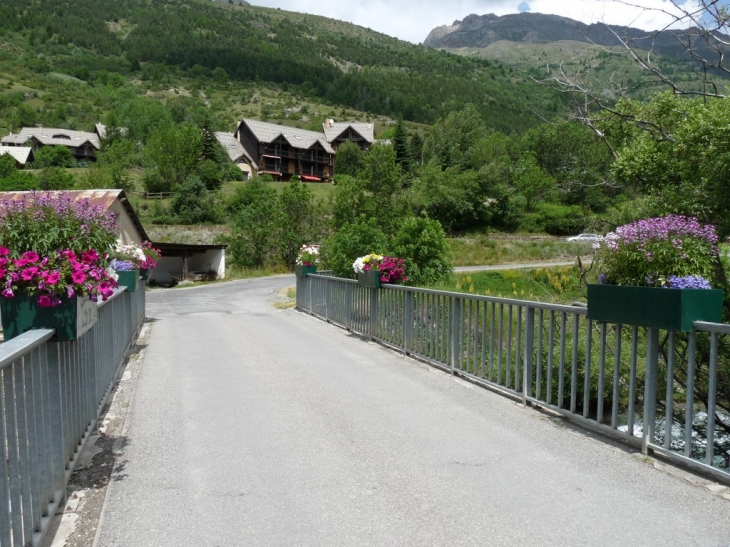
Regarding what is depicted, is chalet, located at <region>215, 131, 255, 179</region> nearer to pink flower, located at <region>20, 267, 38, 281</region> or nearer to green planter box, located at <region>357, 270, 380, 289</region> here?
green planter box, located at <region>357, 270, 380, 289</region>

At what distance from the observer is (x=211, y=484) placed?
3.90 m

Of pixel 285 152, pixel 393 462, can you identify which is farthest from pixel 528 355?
pixel 285 152

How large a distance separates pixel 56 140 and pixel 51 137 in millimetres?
1295

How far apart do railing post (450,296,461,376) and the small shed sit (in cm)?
3360

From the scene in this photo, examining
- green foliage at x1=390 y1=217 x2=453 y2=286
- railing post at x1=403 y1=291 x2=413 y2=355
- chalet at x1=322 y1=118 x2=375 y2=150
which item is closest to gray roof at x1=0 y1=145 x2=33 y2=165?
chalet at x1=322 y1=118 x2=375 y2=150

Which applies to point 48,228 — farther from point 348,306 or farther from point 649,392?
point 348,306

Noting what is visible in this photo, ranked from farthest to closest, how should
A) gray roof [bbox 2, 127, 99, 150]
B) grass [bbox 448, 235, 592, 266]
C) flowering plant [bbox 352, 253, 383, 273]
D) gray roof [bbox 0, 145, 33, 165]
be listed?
1. gray roof [bbox 2, 127, 99, 150]
2. gray roof [bbox 0, 145, 33, 165]
3. grass [bbox 448, 235, 592, 266]
4. flowering plant [bbox 352, 253, 383, 273]

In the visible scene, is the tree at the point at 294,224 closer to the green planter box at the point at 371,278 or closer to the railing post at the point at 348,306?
the railing post at the point at 348,306

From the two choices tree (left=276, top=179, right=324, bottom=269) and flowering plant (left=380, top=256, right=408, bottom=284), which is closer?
flowering plant (left=380, top=256, right=408, bottom=284)

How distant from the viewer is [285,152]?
3479 inches

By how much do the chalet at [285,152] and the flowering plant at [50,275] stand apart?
275 feet

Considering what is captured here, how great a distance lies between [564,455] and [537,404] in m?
1.37

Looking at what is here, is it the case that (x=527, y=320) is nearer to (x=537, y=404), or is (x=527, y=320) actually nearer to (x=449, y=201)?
(x=537, y=404)

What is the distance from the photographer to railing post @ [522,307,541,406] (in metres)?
5.84
